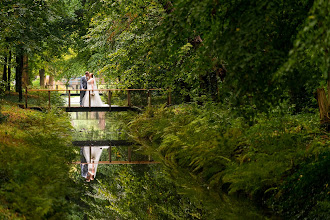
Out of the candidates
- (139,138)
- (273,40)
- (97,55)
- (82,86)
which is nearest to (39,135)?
(139,138)

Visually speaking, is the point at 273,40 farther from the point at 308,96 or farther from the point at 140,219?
the point at 308,96

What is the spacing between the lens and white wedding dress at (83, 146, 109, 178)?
14.9 meters

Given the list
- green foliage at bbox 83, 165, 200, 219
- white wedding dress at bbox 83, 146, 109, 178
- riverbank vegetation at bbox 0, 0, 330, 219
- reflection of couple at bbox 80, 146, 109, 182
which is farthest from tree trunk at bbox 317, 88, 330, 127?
white wedding dress at bbox 83, 146, 109, 178

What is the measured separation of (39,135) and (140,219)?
768 centimetres

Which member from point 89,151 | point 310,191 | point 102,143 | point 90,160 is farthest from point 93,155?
point 310,191

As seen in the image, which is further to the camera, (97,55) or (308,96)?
(97,55)

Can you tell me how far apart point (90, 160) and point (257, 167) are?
7.88m

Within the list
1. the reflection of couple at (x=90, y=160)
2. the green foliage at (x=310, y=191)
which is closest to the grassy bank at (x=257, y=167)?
the green foliage at (x=310, y=191)

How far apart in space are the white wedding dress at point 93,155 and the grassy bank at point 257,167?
2.18m

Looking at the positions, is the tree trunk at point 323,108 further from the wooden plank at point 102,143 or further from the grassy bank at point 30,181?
the wooden plank at point 102,143

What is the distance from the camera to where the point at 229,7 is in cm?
730

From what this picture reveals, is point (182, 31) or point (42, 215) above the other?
point (182, 31)

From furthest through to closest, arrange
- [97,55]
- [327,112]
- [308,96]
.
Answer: [97,55] → [308,96] → [327,112]

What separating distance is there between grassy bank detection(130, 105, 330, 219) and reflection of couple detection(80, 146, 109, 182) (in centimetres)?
209
